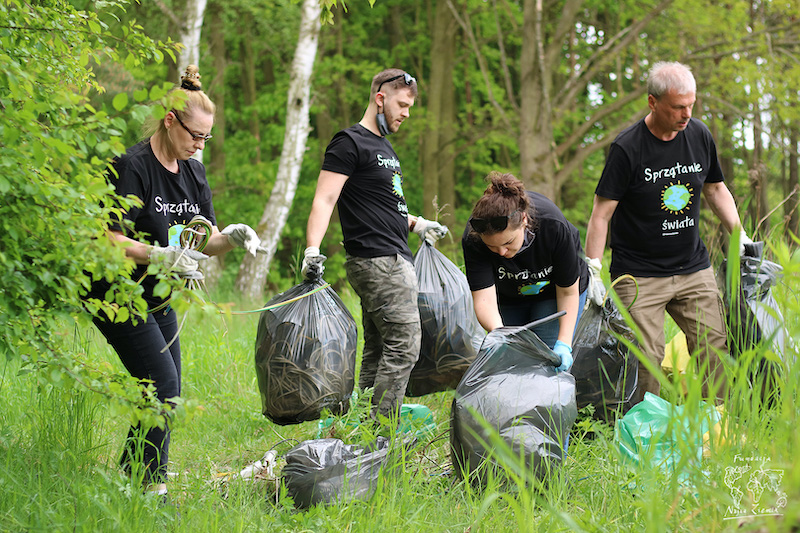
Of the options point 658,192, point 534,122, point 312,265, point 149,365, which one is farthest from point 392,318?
point 534,122

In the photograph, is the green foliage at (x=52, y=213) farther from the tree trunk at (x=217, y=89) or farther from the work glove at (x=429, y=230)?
the tree trunk at (x=217, y=89)

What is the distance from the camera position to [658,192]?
3105 mm

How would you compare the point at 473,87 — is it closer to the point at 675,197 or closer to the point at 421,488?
the point at 675,197

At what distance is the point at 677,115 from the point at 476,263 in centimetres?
112

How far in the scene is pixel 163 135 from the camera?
96.6 inches

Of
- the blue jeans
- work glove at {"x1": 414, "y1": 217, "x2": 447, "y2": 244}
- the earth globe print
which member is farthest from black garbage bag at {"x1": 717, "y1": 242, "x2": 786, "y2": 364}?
work glove at {"x1": 414, "y1": 217, "x2": 447, "y2": 244}

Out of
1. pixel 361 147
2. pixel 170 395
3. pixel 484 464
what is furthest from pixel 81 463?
pixel 361 147

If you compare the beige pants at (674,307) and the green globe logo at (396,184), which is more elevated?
the green globe logo at (396,184)

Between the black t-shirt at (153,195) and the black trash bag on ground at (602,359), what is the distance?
166 centimetres

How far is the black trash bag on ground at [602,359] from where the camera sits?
2.89 metres

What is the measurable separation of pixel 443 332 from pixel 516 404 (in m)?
0.90

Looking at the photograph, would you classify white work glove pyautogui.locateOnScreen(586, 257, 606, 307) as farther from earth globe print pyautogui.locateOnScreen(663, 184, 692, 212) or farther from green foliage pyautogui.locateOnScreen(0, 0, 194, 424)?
green foliage pyautogui.locateOnScreen(0, 0, 194, 424)

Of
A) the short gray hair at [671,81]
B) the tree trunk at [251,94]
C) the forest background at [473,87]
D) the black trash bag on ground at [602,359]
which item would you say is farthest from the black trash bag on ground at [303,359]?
the tree trunk at [251,94]

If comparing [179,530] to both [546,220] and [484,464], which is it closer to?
[484,464]
